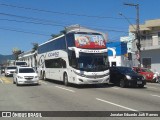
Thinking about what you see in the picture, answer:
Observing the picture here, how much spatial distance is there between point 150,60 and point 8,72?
1933 cm

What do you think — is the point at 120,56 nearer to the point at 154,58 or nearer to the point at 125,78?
the point at 154,58

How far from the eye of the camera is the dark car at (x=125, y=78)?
25031mm

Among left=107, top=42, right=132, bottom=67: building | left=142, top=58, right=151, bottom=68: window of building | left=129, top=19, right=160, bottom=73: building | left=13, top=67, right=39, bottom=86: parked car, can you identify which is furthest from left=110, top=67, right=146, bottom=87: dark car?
left=107, top=42, right=132, bottom=67: building

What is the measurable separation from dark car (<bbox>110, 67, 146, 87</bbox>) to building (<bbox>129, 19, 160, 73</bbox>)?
19.9m

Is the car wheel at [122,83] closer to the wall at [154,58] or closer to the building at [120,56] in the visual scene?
the wall at [154,58]

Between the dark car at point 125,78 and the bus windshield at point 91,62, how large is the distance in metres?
1.61

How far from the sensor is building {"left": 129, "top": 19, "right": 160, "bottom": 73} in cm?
4691

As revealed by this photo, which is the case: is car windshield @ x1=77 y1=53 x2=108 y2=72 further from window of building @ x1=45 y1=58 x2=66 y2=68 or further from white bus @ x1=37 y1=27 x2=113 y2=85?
window of building @ x1=45 y1=58 x2=66 y2=68

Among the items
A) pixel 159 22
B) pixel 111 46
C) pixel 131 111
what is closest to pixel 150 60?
pixel 159 22

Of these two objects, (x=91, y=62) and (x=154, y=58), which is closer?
(x=91, y=62)

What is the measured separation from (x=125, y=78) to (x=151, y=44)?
24.0 metres

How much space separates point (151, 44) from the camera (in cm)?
4803

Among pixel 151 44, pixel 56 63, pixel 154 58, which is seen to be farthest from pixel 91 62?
pixel 151 44

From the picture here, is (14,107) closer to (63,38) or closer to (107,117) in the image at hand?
(107,117)
